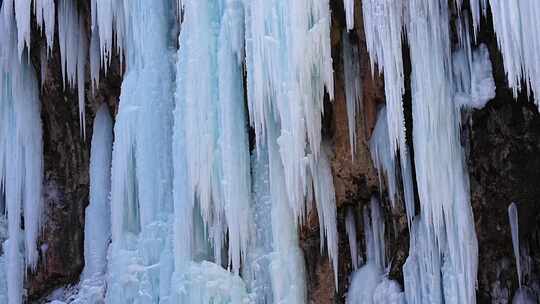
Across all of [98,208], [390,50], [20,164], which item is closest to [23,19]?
[20,164]

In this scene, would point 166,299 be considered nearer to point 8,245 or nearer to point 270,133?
point 270,133

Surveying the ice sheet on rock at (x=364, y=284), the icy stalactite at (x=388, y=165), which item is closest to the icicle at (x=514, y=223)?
the icy stalactite at (x=388, y=165)

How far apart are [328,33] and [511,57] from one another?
4.39 feet

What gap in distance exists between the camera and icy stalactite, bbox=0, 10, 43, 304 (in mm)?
8664

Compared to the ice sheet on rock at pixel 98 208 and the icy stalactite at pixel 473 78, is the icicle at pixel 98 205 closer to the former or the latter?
the ice sheet on rock at pixel 98 208

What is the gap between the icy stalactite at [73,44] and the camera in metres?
8.22

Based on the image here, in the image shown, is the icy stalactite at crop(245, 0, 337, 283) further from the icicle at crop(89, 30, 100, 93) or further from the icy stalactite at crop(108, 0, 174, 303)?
the icicle at crop(89, 30, 100, 93)

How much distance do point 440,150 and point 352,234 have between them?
4.05 feet

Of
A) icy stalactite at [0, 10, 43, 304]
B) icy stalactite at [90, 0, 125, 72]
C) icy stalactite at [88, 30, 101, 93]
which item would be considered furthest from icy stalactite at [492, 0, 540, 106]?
icy stalactite at [0, 10, 43, 304]

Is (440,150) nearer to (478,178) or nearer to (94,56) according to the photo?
(478,178)

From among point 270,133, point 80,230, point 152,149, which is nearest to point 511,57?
point 270,133

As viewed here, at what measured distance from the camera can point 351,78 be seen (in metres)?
6.84

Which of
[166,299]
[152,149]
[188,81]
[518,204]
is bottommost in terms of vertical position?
[166,299]

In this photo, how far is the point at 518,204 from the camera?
654cm
